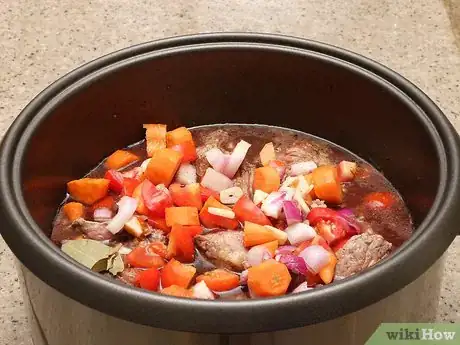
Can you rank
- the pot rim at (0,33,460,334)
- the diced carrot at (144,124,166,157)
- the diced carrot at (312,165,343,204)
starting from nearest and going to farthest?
the pot rim at (0,33,460,334), the diced carrot at (312,165,343,204), the diced carrot at (144,124,166,157)

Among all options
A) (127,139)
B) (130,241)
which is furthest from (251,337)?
(127,139)

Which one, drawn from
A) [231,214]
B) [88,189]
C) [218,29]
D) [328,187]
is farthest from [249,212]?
[218,29]

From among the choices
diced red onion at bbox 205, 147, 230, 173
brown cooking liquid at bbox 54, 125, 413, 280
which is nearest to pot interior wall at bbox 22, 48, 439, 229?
brown cooking liquid at bbox 54, 125, 413, 280

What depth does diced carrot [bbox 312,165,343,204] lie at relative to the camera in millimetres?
1085

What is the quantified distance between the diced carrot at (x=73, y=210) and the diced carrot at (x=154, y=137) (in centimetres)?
16

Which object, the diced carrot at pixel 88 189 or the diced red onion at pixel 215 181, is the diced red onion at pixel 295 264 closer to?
the diced red onion at pixel 215 181

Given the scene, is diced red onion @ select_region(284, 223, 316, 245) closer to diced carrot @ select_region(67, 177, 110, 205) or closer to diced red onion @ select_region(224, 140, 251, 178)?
diced red onion @ select_region(224, 140, 251, 178)

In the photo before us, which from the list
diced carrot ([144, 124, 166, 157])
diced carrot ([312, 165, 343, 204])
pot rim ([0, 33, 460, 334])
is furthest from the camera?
diced carrot ([144, 124, 166, 157])

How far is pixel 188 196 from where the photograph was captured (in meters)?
1.06

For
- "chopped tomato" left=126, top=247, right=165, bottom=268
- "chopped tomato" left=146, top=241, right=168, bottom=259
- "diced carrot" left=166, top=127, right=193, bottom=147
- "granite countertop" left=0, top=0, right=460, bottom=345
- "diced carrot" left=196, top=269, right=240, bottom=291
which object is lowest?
"diced carrot" left=196, top=269, right=240, bottom=291

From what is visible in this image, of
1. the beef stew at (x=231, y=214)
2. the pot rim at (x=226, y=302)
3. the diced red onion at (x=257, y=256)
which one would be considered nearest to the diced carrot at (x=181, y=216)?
the beef stew at (x=231, y=214)

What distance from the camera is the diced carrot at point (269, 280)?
2.90ft

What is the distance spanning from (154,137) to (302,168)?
243mm

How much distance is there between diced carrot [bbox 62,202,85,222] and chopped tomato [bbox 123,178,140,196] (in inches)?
2.6
